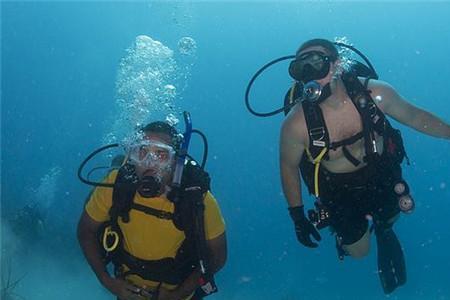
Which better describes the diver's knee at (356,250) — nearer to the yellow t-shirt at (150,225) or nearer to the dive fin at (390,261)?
the dive fin at (390,261)

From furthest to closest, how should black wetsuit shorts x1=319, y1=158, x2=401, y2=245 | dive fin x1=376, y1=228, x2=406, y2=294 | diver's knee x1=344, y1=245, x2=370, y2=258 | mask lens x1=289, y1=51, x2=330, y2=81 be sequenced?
diver's knee x1=344, y1=245, x2=370, y2=258, dive fin x1=376, y1=228, x2=406, y2=294, black wetsuit shorts x1=319, y1=158, x2=401, y2=245, mask lens x1=289, y1=51, x2=330, y2=81

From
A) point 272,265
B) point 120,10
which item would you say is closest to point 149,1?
point 120,10

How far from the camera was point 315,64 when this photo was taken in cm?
511

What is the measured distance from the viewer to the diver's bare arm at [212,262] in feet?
15.8

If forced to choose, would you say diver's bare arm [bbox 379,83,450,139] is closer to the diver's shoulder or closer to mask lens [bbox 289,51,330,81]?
the diver's shoulder

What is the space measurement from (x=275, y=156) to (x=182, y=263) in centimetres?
6020

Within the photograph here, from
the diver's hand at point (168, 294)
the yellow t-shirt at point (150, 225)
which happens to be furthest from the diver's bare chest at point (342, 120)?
the diver's hand at point (168, 294)

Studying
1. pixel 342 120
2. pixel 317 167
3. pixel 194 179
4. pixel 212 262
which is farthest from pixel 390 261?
pixel 194 179

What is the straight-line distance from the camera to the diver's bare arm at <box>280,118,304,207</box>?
216 inches

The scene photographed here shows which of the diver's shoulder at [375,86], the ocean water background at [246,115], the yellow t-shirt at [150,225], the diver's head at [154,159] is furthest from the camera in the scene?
the ocean water background at [246,115]

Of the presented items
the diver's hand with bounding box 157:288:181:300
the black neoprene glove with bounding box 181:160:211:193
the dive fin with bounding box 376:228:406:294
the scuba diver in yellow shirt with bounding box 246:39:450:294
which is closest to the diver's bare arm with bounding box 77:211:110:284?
the diver's hand with bounding box 157:288:181:300

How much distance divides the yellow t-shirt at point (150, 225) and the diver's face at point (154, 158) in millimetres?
313

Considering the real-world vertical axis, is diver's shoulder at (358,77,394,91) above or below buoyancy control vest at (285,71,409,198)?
above

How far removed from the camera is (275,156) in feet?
212
